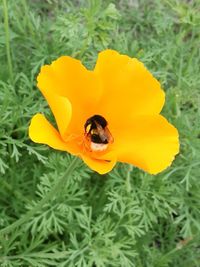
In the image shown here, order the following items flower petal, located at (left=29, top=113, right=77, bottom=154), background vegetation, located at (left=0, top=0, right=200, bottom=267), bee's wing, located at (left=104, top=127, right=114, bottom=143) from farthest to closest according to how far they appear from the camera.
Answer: background vegetation, located at (left=0, top=0, right=200, bottom=267) → bee's wing, located at (left=104, top=127, right=114, bottom=143) → flower petal, located at (left=29, top=113, right=77, bottom=154)

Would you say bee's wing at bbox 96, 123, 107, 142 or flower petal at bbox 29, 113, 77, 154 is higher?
flower petal at bbox 29, 113, 77, 154

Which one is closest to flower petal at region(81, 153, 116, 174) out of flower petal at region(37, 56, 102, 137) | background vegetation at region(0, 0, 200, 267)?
flower petal at region(37, 56, 102, 137)

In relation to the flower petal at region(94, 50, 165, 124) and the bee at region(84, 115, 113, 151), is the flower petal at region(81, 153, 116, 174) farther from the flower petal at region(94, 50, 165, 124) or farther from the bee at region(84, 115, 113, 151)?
the flower petal at region(94, 50, 165, 124)

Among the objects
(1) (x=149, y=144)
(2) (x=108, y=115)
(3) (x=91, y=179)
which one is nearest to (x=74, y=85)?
(2) (x=108, y=115)

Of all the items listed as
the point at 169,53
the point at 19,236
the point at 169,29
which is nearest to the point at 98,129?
the point at 19,236

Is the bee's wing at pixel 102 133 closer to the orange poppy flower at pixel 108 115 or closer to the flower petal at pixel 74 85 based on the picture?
the orange poppy flower at pixel 108 115

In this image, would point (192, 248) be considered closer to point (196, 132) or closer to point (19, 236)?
point (196, 132)

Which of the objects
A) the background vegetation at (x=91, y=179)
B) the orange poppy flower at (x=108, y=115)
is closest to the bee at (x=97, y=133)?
the orange poppy flower at (x=108, y=115)

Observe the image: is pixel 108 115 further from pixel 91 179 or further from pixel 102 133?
pixel 91 179
